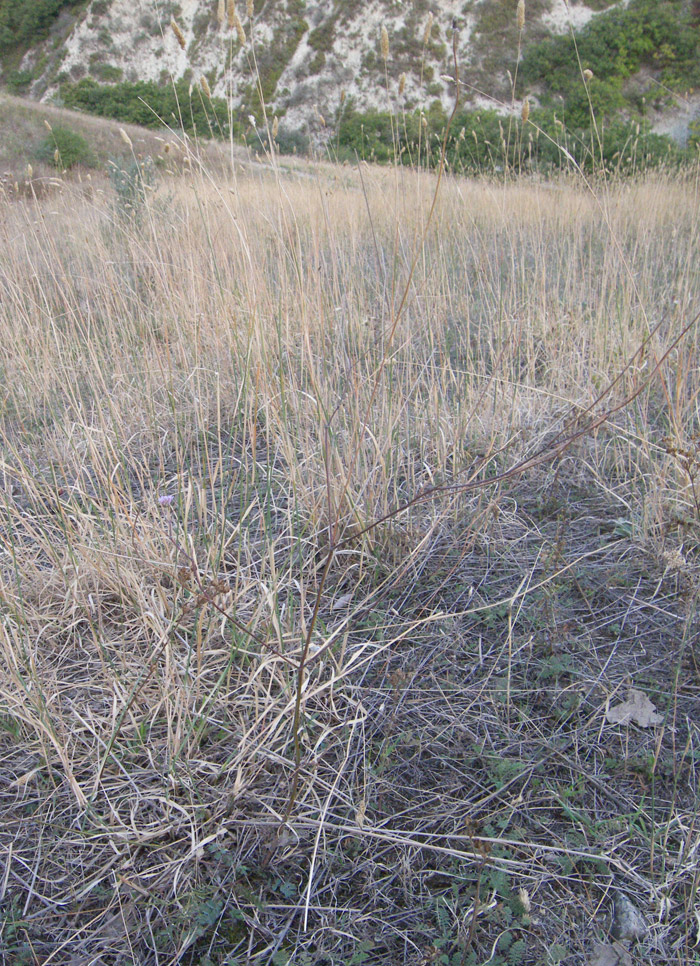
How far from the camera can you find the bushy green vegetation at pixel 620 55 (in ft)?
49.0

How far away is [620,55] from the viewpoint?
1614cm

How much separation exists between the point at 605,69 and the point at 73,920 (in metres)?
21.1

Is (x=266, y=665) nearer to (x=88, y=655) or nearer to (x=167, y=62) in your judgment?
(x=88, y=655)

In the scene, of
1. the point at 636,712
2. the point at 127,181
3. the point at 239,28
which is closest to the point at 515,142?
the point at 127,181

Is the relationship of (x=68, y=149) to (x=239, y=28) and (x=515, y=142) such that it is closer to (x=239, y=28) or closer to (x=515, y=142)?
(x=515, y=142)

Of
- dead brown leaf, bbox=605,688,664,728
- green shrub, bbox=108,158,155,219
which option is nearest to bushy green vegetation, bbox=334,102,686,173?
green shrub, bbox=108,158,155,219

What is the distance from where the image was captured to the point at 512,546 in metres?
1.72

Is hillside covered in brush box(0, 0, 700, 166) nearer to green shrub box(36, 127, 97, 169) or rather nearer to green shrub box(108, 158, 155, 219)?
green shrub box(36, 127, 97, 169)

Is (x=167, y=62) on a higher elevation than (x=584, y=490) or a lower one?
higher

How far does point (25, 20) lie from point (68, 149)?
2362 centimetres

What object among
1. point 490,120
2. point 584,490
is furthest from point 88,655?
point 490,120

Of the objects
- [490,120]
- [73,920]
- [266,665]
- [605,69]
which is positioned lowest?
[73,920]

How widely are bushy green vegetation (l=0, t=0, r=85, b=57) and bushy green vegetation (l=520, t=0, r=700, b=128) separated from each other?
19311 millimetres

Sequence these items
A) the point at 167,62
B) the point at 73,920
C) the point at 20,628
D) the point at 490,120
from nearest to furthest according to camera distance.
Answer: the point at 73,920 < the point at 20,628 < the point at 490,120 < the point at 167,62
